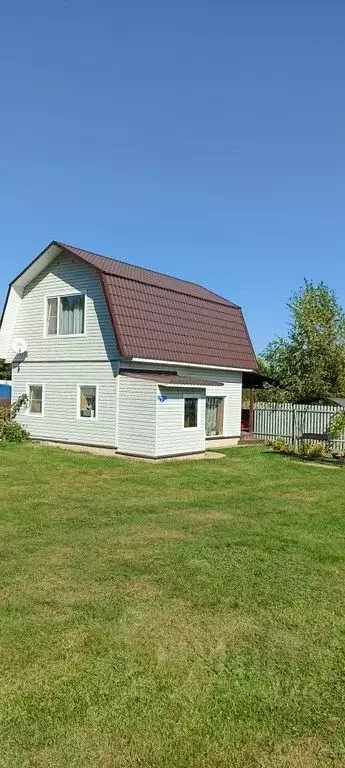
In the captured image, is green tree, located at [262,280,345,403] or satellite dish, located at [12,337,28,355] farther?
green tree, located at [262,280,345,403]

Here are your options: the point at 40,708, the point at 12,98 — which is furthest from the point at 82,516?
the point at 12,98

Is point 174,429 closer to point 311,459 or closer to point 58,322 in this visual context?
point 311,459

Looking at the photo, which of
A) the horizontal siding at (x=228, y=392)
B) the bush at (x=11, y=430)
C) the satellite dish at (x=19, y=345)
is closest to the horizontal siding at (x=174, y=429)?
the horizontal siding at (x=228, y=392)

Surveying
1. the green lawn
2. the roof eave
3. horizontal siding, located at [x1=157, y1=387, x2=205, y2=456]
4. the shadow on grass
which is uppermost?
the roof eave

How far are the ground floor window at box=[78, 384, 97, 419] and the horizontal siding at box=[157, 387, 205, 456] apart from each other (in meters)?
2.94

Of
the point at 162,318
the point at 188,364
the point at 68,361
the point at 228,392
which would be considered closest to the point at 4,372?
the point at 68,361

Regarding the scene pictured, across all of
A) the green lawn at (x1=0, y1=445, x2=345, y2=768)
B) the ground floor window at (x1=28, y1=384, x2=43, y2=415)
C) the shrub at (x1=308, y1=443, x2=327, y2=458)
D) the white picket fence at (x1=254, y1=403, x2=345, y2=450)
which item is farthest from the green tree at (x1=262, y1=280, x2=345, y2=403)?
the green lawn at (x1=0, y1=445, x2=345, y2=768)

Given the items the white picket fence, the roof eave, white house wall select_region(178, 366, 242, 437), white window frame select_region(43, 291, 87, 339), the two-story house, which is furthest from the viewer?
the white picket fence

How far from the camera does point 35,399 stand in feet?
68.0

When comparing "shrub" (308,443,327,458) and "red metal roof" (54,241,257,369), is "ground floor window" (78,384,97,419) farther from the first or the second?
"shrub" (308,443,327,458)

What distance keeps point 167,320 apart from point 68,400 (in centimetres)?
463

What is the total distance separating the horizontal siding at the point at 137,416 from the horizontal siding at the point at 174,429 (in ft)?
0.83

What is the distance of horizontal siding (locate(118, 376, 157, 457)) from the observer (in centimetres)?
1634

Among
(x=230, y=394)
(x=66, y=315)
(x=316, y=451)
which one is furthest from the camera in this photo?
Answer: (x=230, y=394)
